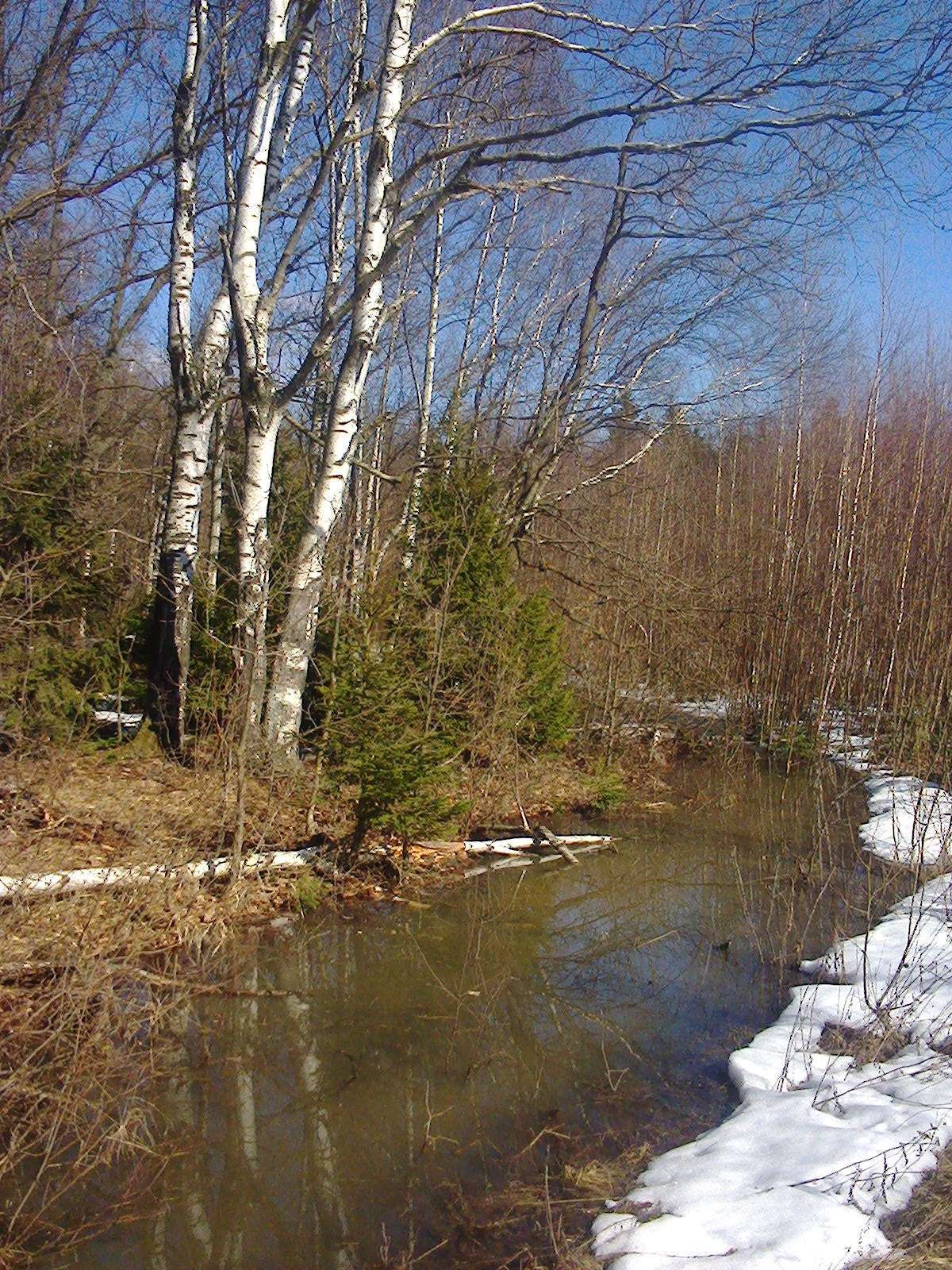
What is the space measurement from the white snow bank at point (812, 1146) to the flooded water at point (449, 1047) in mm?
405

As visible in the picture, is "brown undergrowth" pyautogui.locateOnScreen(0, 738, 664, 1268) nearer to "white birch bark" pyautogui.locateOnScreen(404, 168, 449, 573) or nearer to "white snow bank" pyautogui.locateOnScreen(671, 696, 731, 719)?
"white birch bark" pyautogui.locateOnScreen(404, 168, 449, 573)

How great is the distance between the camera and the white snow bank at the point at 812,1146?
3643 millimetres

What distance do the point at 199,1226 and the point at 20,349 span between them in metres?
9.52

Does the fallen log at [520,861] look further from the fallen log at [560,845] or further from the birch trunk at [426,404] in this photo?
the birch trunk at [426,404]

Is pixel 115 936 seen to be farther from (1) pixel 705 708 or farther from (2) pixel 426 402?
(1) pixel 705 708

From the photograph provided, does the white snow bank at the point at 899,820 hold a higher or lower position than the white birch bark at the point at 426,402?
lower

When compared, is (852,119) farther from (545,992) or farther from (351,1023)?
(351,1023)

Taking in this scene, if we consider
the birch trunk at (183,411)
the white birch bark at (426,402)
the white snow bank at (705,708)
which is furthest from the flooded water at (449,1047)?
the white snow bank at (705,708)

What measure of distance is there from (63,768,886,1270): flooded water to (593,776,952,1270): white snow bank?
1.33ft

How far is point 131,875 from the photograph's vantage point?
634cm

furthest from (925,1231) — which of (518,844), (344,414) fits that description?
(344,414)

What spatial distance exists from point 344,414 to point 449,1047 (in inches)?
219

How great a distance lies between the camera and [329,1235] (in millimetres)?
Result: 4207

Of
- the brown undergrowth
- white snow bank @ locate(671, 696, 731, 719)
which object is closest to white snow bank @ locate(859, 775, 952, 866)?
white snow bank @ locate(671, 696, 731, 719)
